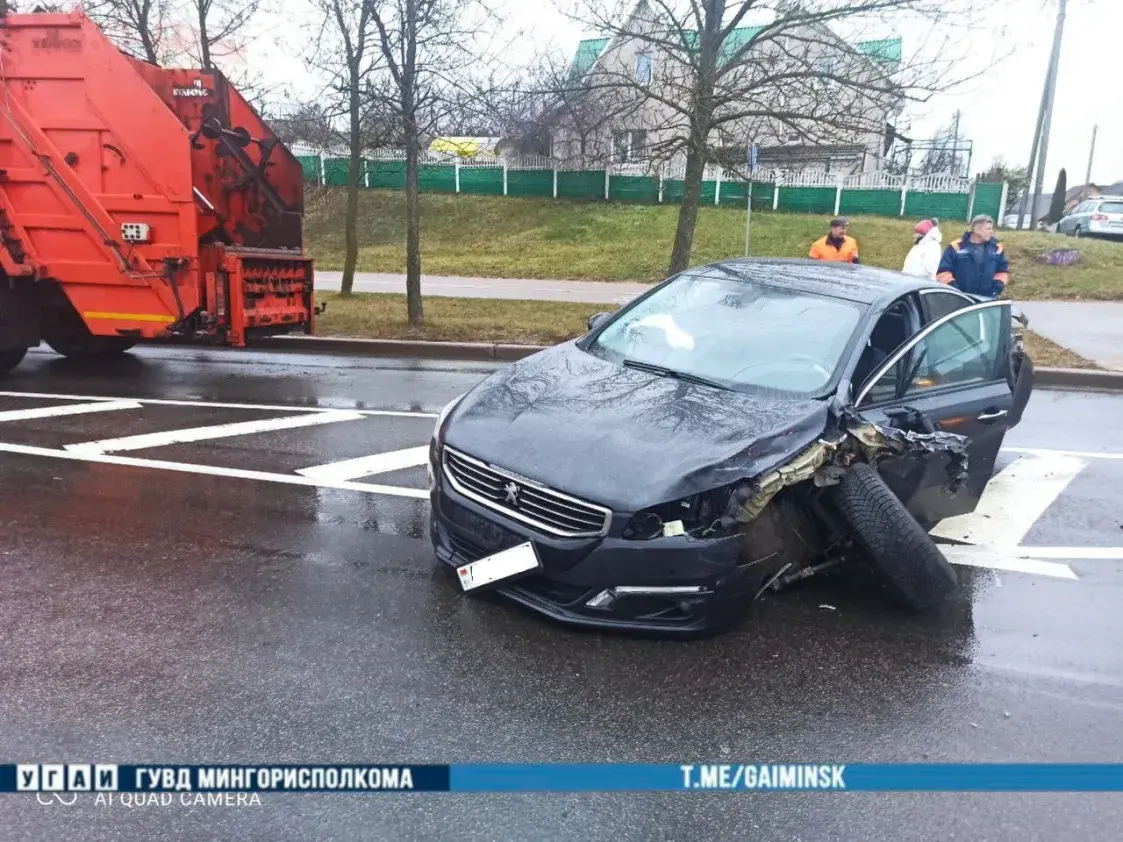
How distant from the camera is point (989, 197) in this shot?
1049 inches

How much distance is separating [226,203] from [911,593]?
318 inches

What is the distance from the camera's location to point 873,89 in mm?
9969

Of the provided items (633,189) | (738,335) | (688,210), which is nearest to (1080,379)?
(688,210)

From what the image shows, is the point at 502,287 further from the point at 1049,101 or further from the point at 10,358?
the point at 1049,101

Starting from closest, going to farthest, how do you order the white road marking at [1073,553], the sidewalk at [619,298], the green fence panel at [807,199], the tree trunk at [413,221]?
the white road marking at [1073,553] → the tree trunk at [413,221] → the sidewalk at [619,298] → the green fence panel at [807,199]

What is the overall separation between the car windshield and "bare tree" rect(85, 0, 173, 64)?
11.7 m

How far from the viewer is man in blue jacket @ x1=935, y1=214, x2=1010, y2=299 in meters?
8.81

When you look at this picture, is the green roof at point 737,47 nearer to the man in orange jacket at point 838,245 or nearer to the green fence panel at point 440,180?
the man in orange jacket at point 838,245

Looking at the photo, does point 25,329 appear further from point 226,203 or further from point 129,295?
point 226,203

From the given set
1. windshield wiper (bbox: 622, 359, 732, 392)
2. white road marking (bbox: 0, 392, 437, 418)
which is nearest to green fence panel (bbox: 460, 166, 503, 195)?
white road marking (bbox: 0, 392, 437, 418)

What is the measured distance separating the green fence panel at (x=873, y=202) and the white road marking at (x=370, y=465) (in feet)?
80.9

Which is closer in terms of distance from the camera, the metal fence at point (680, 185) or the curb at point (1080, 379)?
the curb at point (1080, 379)

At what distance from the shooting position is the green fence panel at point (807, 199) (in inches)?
1092

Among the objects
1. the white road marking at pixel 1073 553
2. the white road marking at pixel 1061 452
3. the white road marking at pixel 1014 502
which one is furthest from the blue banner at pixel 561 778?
the white road marking at pixel 1061 452
